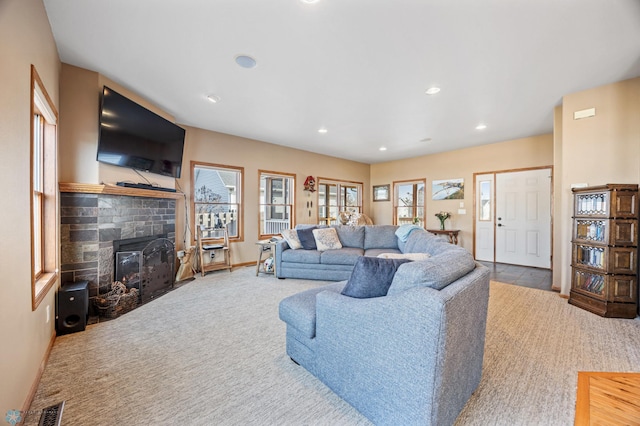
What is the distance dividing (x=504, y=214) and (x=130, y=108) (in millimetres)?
6890

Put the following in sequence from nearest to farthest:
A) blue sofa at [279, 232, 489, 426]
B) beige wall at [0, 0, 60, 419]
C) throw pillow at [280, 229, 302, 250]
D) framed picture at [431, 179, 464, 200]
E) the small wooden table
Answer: blue sofa at [279, 232, 489, 426]
beige wall at [0, 0, 60, 419]
throw pillow at [280, 229, 302, 250]
the small wooden table
framed picture at [431, 179, 464, 200]

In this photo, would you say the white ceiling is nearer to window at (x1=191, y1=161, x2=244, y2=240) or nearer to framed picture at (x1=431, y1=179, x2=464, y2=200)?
window at (x1=191, y1=161, x2=244, y2=240)

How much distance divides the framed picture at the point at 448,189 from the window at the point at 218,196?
4.79m

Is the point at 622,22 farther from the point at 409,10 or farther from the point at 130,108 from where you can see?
the point at 130,108

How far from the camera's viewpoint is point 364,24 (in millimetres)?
2010

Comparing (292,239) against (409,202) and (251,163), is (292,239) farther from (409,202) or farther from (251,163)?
(409,202)

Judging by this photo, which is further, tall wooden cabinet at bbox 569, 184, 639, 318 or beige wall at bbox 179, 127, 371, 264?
beige wall at bbox 179, 127, 371, 264

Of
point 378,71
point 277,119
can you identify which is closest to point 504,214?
point 378,71

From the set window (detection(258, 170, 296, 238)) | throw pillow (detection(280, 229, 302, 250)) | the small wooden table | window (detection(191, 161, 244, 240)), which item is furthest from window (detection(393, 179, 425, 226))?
window (detection(191, 161, 244, 240))

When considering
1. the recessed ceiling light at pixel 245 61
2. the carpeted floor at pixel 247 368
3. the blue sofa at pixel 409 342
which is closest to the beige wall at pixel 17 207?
the carpeted floor at pixel 247 368

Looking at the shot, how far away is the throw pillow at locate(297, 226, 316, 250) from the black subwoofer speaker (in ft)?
9.48

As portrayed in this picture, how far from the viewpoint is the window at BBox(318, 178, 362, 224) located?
6922mm

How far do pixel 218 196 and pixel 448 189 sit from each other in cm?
540

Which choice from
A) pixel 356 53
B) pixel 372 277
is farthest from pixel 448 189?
pixel 372 277
